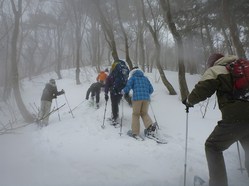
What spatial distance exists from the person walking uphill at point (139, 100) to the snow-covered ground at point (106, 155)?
42cm

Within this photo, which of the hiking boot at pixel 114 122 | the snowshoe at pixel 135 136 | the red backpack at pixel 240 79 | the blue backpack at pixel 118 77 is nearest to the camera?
the red backpack at pixel 240 79

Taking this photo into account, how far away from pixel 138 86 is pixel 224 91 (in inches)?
133

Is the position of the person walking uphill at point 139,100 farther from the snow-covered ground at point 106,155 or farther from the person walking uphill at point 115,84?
the person walking uphill at point 115,84

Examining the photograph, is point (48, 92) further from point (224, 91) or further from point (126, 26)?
A: point (126, 26)

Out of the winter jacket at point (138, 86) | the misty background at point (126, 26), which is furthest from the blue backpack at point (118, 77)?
the misty background at point (126, 26)

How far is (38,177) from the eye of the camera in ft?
16.2

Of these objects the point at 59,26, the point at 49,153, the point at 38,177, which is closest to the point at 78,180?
the point at 38,177

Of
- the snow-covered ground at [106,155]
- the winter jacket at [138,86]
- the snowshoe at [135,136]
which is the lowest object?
the snow-covered ground at [106,155]

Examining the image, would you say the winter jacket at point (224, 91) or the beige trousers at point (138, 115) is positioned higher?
the winter jacket at point (224, 91)

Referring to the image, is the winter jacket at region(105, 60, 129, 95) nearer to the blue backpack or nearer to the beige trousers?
the blue backpack

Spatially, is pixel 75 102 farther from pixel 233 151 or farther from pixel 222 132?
pixel 222 132

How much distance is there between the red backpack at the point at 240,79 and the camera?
3.76 meters

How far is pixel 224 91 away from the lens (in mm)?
3904

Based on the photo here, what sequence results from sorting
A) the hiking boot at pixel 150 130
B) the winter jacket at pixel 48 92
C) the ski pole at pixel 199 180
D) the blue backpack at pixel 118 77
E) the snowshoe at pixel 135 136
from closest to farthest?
the ski pole at pixel 199 180 → the snowshoe at pixel 135 136 → the hiking boot at pixel 150 130 → the blue backpack at pixel 118 77 → the winter jacket at pixel 48 92
